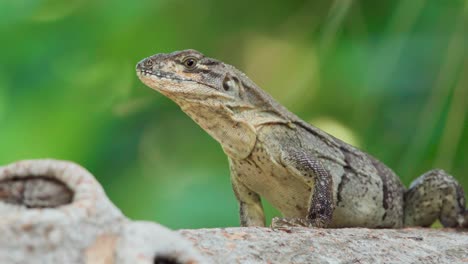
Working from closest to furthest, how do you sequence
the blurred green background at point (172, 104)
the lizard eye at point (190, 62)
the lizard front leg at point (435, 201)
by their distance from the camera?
the lizard eye at point (190, 62)
the lizard front leg at point (435, 201)
the blurred green background at point (172, 104)

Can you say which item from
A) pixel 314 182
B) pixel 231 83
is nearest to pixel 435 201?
pixel 314 182

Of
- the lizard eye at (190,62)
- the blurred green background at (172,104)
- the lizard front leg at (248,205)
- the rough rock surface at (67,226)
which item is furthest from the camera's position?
the blurred green background at (172,104)

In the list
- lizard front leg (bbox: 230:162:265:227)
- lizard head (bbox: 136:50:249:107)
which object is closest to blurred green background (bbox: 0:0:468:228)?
lizard front leg (bbox: 230:162:265:227)

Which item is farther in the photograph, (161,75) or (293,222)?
(161,75)

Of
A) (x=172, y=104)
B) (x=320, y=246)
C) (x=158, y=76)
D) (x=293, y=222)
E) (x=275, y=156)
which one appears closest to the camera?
(x=320, y=246)

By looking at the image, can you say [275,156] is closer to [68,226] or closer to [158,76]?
[158,76]

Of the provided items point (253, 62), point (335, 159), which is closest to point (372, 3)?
point (253, 62)


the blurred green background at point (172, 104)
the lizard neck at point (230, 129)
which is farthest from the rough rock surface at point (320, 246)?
the blurred green background at point (172, 104)

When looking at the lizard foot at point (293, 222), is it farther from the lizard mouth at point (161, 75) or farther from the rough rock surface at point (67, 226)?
the rough rock surface at point (67, 226)
